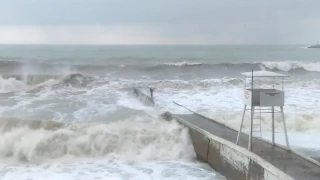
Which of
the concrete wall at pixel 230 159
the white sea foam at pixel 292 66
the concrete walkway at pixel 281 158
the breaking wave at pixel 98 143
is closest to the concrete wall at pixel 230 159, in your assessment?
the concrete wall at pixel 230 159

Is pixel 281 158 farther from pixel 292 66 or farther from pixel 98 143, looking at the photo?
pixel 292 66

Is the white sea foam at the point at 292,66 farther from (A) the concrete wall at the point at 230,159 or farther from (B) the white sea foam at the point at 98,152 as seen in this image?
(A) the concrete wall at the point at 230,159

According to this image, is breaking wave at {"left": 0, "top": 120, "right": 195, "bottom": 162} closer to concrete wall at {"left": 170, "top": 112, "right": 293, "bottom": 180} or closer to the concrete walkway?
concrete wall at {"left": 170, "top": 112, "right": 293, "bottom": 180}

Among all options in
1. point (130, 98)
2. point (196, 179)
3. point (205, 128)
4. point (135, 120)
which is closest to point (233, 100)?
point (130, 98)

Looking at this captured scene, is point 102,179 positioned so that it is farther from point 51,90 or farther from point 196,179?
point 51,90

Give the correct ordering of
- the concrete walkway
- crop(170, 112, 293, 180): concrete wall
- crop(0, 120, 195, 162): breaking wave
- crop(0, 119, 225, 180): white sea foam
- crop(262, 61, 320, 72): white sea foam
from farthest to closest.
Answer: crop(262, 61, 320, 72): white sea foam → crop(0, 120, 195, 162): breaking wave → crop(0, 119, 225, 180): white sea foam → crop(170, 112, 293, 180): concrete wall → the concrete walkway

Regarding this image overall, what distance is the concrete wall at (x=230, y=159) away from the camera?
7.57m

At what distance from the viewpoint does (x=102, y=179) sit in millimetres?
9305

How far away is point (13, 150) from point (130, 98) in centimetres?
1032

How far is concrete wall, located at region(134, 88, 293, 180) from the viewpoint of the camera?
7.57 meters

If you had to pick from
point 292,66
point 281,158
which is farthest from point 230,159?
point 292,66

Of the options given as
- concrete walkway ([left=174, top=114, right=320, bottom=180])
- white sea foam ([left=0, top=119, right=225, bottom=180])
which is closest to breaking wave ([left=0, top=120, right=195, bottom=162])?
white sea foam ([left=0, top=119, right=225, bottom=180])

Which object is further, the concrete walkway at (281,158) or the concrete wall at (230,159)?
the concrete wall at (230,159)

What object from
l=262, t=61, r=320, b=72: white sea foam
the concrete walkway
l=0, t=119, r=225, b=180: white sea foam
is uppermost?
l=262, t=61, r=320, b=72: white sea foam
